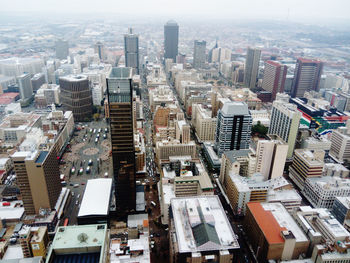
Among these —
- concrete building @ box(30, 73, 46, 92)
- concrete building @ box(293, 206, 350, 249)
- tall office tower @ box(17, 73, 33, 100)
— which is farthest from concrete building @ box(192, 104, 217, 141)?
concrete building @ box(30, 73, 46, 92)

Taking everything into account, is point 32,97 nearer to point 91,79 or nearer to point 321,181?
point 91,79

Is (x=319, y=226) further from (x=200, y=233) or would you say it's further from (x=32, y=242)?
(x=32, y=242)

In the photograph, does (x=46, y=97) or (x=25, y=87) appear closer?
(x=46, y=97)

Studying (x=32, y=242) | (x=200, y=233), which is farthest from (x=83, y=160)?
(x=200, y=233)

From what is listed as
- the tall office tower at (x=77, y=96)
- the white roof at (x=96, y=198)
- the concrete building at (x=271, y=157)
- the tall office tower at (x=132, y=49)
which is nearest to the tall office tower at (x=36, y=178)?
the white roof at (x=96, y=198)

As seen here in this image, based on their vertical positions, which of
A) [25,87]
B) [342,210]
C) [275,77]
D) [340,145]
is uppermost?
[275,77]

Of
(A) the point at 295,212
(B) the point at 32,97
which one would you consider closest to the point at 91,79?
(B) the point at 32,97

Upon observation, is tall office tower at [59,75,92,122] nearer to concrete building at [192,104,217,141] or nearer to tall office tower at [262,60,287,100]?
concrete building at [192,104,217,141]
